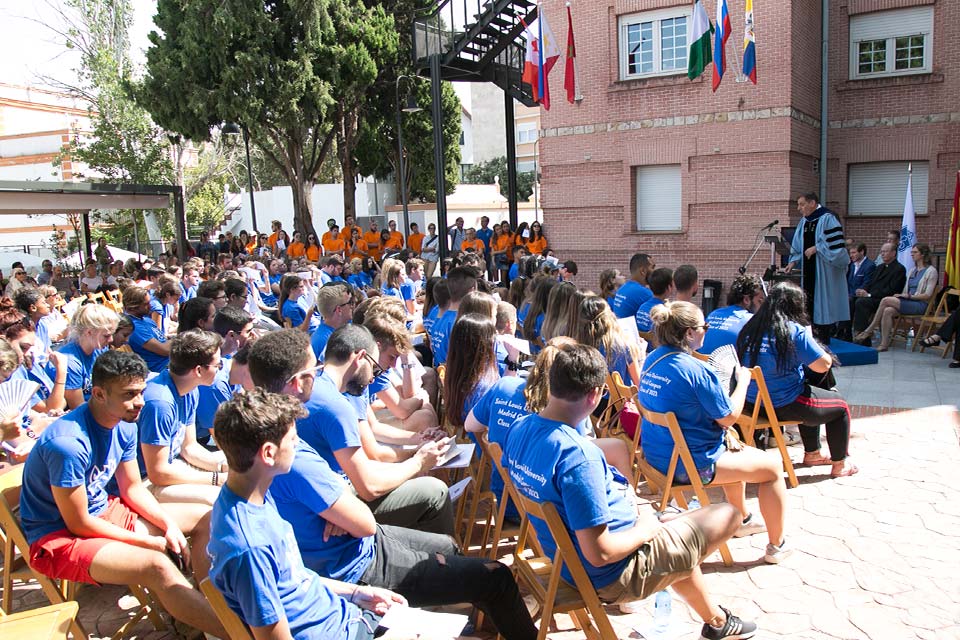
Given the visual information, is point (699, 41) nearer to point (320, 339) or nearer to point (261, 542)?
point (320, 339)

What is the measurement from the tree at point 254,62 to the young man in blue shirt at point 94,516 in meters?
18.3

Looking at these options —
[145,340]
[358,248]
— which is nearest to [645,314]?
[145,340]

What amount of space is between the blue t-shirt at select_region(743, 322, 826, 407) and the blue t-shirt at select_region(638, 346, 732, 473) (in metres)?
1.35

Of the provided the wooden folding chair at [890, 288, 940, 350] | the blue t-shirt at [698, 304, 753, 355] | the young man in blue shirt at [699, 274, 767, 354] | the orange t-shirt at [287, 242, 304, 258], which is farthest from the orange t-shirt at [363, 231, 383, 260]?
the blue t-shirt at [698, 304, 753, 355]

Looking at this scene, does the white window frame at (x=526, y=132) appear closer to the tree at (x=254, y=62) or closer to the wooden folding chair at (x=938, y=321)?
the tree at (x=254, y=62)

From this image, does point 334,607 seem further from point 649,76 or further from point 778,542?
point 649,76

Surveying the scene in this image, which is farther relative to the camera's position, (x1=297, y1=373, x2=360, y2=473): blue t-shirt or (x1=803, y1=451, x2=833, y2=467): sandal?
(x1=803, y1=451, x2=833, y2=467): sandal

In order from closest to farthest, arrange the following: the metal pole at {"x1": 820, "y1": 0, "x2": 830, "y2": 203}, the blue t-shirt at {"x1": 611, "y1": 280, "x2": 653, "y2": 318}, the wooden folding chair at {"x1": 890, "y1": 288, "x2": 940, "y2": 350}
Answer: the blue t-shirt at {"x1": 611, "y1": 280, "x2": 653, "y2": 318} < the wooden folding chair at {"x1": 890, "y1": 288, "x2": 940, "y2": 350} < the metal pole at {"x1": 820, "y1": 0, "x2": 830, "y2": 203}

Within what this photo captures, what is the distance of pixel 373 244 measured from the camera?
57.4ft

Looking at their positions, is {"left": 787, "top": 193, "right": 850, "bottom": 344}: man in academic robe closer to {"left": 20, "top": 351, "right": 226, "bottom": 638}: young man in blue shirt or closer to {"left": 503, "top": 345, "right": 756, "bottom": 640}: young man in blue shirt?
{"left": 503, "top": 345, "right": 756, "bottom": 640}: young man in blue shirt

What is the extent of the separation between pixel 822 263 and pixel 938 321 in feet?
5.89

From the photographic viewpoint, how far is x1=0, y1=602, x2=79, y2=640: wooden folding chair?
103 inches

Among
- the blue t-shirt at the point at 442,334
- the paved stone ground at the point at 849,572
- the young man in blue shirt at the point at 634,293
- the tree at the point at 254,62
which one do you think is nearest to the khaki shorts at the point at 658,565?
the paved stone ground at the point at 849,572

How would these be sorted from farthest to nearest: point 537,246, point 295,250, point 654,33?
point 295,250, point 537,246, point 654,33
